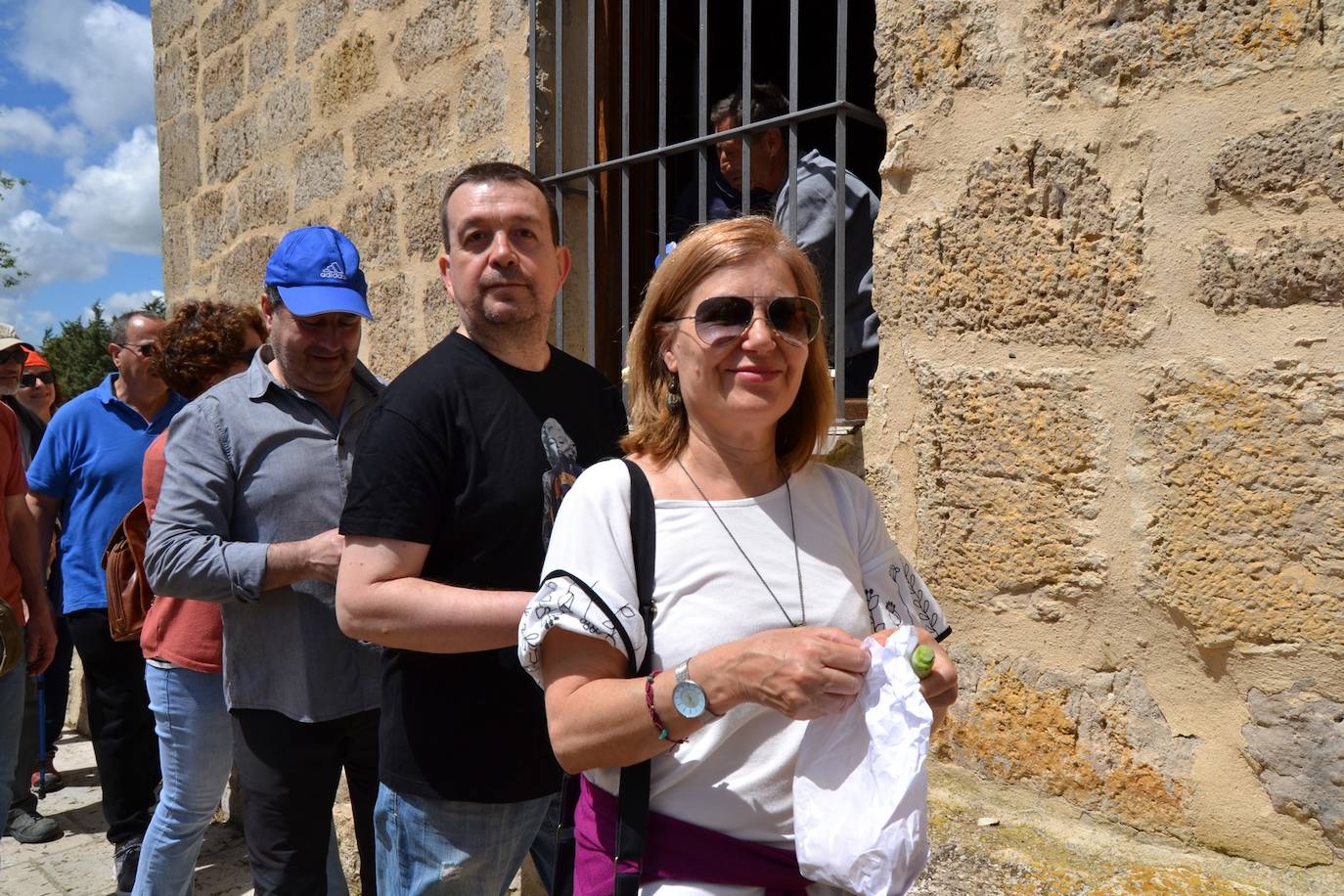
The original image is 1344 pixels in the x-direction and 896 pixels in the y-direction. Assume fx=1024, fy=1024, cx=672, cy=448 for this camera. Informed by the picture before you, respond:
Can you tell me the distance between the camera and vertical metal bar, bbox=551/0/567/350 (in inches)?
124

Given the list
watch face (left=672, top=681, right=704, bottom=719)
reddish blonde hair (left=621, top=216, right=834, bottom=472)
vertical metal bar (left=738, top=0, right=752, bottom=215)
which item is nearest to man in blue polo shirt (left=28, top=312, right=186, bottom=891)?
vertical metal bar (left=738, top=0, right=752, bottom=215)

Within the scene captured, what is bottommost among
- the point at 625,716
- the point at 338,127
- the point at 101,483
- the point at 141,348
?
the point at 625,716

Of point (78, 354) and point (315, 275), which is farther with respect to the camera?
point (78, 354)

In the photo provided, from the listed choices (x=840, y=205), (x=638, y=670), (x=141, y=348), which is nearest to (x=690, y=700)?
(x=638, y=670)

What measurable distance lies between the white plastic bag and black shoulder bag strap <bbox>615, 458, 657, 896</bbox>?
189 mm

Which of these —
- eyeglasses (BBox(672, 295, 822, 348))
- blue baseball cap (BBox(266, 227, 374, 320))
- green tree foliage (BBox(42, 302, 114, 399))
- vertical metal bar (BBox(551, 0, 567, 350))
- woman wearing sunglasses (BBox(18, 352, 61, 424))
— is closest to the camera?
eyeglasses (BBox(672, 295, 822, 348))

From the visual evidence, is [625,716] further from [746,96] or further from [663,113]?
[663,113]

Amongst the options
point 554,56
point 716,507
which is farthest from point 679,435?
point 554,56

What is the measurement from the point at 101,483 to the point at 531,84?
2.08 meters

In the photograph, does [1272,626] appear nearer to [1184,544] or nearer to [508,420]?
[1184,544]

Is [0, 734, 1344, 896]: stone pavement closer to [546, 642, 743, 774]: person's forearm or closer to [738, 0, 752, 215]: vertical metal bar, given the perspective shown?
[546, 642, 743, 774]: person's forearm

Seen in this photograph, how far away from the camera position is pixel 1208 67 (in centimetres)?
175

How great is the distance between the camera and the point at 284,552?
215 centimetres

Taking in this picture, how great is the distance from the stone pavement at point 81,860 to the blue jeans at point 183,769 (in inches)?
44.2
